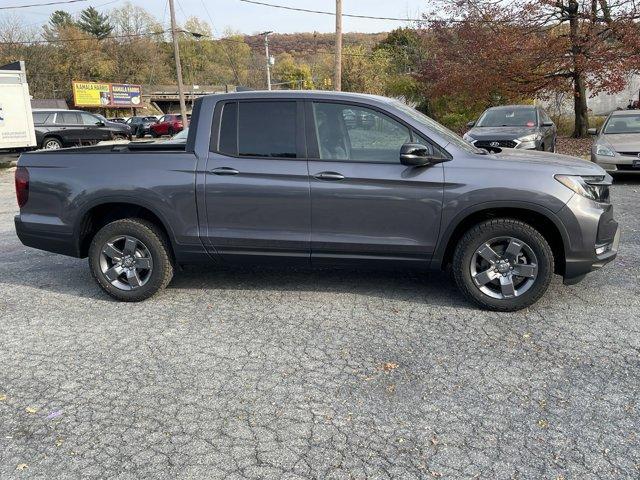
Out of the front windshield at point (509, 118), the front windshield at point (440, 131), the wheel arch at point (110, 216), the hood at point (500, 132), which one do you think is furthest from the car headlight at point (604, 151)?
the wheel arch at point (110, 216)

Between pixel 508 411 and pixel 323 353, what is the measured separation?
129cm

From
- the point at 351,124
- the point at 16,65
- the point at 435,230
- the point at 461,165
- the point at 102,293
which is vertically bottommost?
the point at 102,293

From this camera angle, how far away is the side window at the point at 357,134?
443 cm

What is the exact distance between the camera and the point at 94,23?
289ft

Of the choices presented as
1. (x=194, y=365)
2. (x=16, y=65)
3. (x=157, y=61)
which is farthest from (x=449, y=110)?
(x=157, y=61)

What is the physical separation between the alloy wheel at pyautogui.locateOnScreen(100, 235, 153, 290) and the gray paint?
32 centimetres

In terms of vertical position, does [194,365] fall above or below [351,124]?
below

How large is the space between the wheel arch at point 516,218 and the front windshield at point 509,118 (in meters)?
9.30

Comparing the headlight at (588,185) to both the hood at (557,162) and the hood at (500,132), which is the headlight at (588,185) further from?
the hood at (500,132)

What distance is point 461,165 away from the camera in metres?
4.33

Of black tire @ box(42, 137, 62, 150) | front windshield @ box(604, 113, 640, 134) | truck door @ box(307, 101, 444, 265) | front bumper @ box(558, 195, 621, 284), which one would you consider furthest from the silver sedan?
black tire @ box(42, 137, 62, 150)

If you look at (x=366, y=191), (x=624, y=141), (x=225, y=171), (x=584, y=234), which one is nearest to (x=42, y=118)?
(x=225, y=171)

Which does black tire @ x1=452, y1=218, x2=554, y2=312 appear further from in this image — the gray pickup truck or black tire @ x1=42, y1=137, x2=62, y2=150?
A: black tire @ x1=42, y1=137, x2=62, y2=150

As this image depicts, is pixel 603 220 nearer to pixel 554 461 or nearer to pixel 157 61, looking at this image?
pixel 554 461
